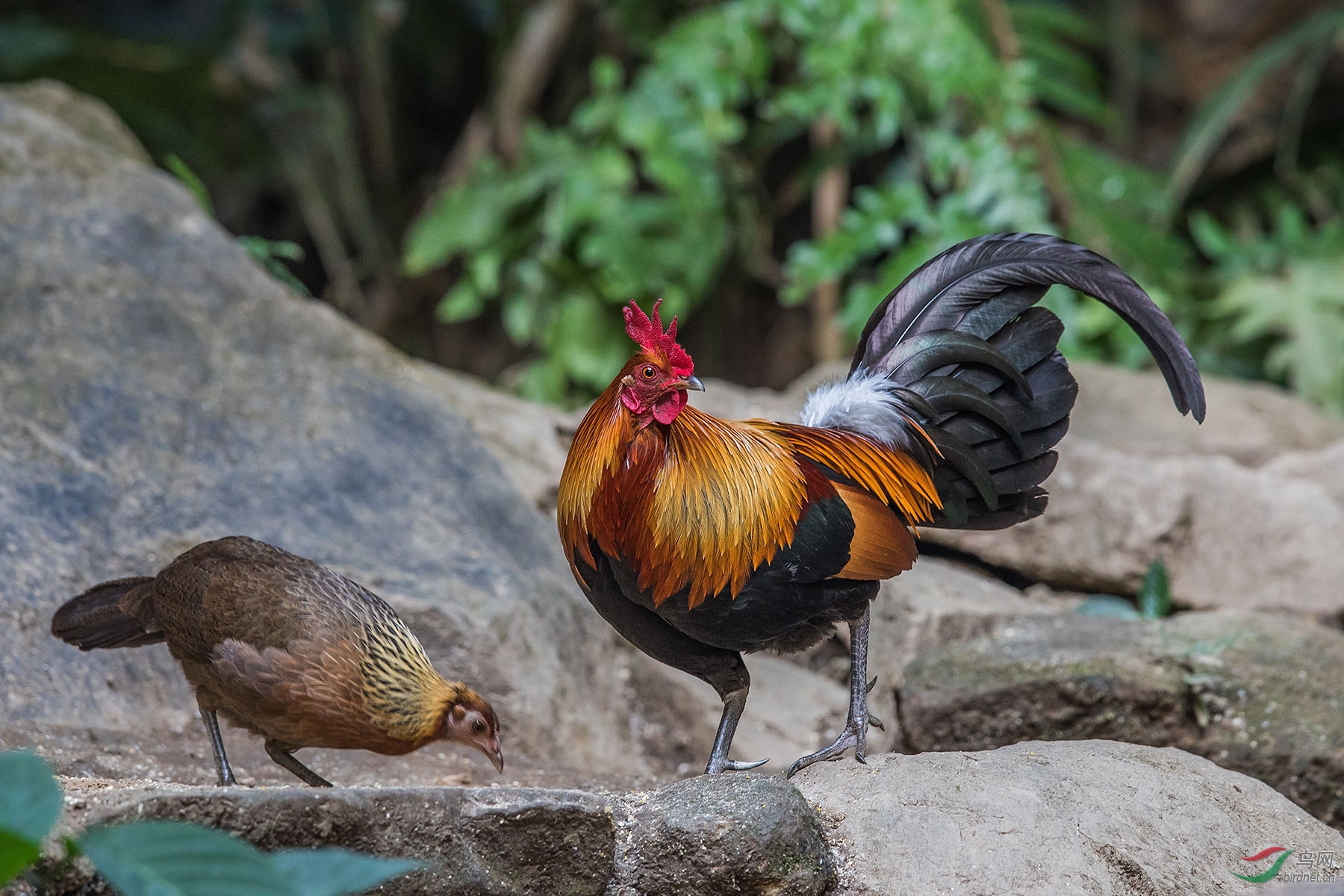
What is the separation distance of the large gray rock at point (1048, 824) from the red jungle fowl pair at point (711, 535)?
1.70 feet

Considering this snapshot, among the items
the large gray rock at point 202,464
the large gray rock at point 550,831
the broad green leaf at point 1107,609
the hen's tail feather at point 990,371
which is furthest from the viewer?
the broad green leaf at point 1107,609

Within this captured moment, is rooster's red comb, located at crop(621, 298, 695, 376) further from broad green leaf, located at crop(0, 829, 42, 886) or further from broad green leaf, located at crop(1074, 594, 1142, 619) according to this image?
broad green leaf, located at crop(1074, 594, 1142, 619)

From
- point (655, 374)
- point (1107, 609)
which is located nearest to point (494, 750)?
point (655, 374)

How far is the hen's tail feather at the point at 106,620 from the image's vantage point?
349 centimetres

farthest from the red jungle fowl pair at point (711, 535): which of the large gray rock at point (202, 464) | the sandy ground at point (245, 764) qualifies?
the large gray rock at point (202, 464)

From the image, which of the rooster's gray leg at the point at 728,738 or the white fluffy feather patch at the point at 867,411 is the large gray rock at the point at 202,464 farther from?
the white fluffy feather patch at the point at 867,411

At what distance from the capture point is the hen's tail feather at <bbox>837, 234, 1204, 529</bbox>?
3.82m

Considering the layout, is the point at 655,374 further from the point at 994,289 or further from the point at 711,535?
the point at 994,289

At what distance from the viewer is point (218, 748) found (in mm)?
3387

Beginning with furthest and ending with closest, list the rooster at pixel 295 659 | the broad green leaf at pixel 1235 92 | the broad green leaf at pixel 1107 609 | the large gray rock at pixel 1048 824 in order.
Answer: the broad green leaf at pixel 1235 92, the broad green leaf at pixel 1107 609, the rooster at pixel 295 659, the large gray rock at pixel 1048 824

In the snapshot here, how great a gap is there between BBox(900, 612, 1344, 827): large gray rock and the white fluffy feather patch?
0.89 meters

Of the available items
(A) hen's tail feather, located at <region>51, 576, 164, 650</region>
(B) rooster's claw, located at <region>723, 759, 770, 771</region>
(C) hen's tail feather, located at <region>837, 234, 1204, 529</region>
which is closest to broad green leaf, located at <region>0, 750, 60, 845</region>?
(A) hen's tail feather, located at <region>51, 576, 164, 650</region>

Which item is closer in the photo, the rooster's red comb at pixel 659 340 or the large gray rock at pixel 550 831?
the large gray rock at pixel 550 831

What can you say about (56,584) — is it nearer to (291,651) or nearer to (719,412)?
(291,651)
